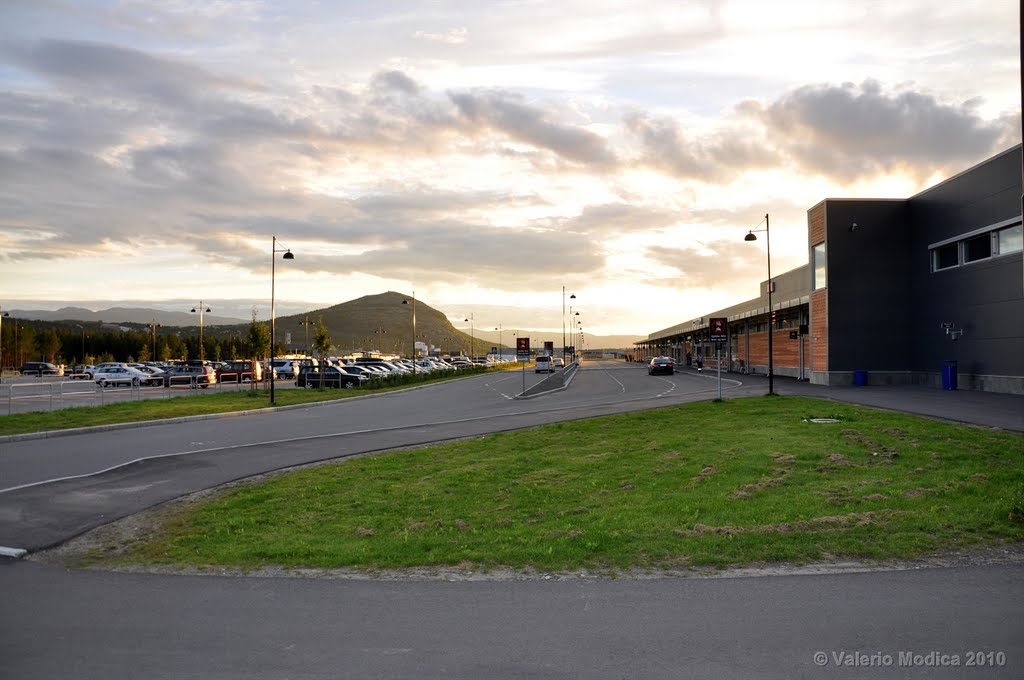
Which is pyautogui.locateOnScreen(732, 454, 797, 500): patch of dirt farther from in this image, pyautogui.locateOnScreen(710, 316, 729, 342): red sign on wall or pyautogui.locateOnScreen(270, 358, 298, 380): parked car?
pyautogui.locateOnScreen(270, 358, 298, 380): parked car

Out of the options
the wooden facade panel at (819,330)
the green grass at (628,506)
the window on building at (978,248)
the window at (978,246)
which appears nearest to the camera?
the green grass at (628,506)

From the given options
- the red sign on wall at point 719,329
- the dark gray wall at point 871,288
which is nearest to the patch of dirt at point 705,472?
the red sign on wall at point 719,329

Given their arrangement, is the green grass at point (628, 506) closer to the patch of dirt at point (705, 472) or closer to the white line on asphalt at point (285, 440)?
the patch of dirt at point (705, 472)

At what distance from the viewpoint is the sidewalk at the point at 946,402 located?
1991 centimetres

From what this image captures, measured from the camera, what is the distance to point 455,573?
24.7 feet

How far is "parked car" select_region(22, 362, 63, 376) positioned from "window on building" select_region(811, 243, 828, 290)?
8439 centimetres

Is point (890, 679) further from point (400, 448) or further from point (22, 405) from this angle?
point (22, 405)

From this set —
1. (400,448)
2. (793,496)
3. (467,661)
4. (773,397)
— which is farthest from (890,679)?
(773,397)

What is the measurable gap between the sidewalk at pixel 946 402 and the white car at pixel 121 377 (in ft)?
155

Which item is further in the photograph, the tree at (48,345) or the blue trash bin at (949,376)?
the tree at (48,345)

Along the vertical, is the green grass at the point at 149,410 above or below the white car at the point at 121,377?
below

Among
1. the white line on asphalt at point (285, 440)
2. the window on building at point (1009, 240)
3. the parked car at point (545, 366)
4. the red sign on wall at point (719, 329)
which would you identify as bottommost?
the white line on asphalt at point (285, 440)

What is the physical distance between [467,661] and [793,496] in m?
7.15

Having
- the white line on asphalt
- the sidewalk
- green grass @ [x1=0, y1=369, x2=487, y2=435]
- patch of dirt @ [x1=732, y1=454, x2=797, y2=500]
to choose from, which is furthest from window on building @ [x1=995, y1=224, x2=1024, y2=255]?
green grass @ [x1=0, y1=369, x2=487, y2=435]
